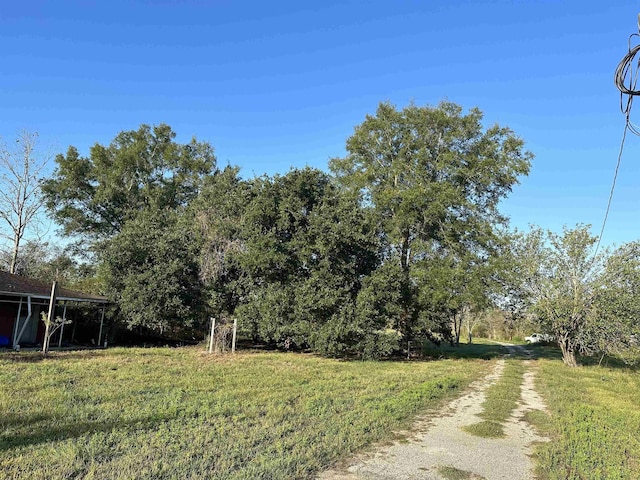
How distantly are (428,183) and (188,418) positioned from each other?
1752cm

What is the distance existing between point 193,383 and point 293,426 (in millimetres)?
4333

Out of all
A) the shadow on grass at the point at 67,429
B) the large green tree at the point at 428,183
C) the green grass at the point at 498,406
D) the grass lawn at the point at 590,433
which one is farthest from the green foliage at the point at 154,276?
the grass lawn at the point at 590,433

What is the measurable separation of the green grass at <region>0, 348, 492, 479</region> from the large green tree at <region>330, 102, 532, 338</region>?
947cm

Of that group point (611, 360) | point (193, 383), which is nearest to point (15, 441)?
point (193, 383)

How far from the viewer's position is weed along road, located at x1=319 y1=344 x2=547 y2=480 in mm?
4715

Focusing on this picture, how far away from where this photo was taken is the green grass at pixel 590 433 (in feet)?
16.2

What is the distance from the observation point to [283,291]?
63.2 feet

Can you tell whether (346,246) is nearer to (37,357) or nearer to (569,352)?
(569,352)

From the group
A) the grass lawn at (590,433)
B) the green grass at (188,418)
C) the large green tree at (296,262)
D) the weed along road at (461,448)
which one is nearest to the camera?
the green grass at (188,418)

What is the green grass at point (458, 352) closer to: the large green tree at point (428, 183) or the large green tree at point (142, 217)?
the large green tree at point (428, 183)

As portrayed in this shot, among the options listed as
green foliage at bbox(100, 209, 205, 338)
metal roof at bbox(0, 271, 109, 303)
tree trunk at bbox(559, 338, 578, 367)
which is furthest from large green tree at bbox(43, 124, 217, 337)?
tree trunk at bbox(559, 338, 578, 367)

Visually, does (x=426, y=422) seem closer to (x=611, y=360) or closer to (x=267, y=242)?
(x=267, y=242)

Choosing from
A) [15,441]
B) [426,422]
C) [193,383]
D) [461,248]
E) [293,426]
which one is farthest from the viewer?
[461,248]

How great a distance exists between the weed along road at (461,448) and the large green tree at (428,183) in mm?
11034
